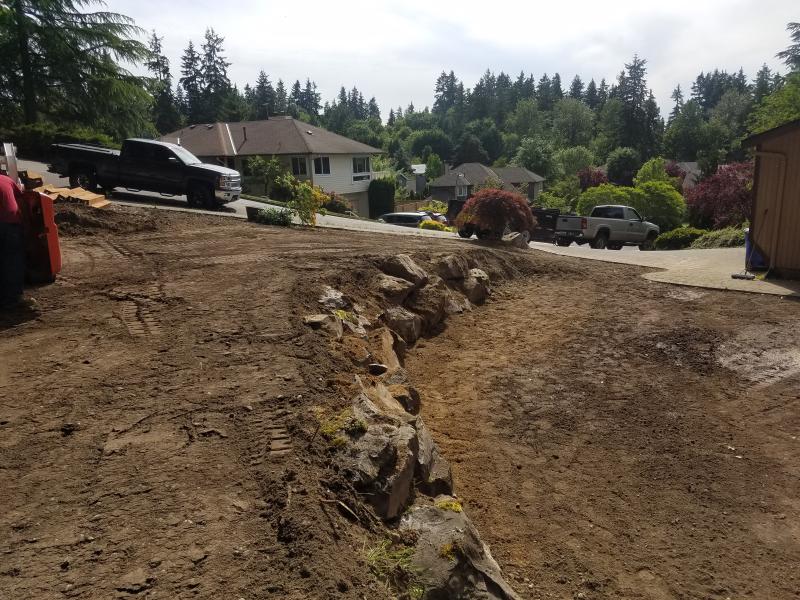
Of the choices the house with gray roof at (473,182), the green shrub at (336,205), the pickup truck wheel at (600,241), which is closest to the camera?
the pickup truck wheel at (600,241)

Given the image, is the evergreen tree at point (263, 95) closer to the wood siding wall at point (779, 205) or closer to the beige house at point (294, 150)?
the beige house at point (294, 150)

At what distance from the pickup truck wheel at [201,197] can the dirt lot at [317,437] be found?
6.32m

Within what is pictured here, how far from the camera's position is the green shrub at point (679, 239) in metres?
26.2

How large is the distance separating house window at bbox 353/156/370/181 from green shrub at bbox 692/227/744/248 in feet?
84.7

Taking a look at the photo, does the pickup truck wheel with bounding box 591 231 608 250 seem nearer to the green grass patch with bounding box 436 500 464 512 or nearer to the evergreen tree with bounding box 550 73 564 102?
the green grass patch with bounding box 436 500 464 512

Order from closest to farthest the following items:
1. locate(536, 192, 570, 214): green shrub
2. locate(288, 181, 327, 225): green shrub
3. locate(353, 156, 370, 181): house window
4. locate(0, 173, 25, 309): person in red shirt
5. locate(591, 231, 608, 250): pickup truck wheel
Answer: locate(0, 173, 25, 309): person in red shirt
locate(288, 181, 327, 225): green shrub
locate(591, 231, 608, 250): pickup truck wheel
locate(353, 156, 370, 181): house window
locate(536, 192, 570, 214): green shrub

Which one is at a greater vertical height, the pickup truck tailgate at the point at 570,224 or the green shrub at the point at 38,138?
the green shrub at the point at 38,138

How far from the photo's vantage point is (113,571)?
10.0 ft

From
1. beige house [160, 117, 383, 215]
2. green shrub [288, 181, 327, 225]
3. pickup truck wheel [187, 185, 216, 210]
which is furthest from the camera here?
beige house [160, 117, 383, 215]

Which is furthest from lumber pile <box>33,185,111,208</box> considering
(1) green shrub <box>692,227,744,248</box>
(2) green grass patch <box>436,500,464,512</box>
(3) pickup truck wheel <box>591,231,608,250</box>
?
(1) green shrub <box>692,227,744,248</box>

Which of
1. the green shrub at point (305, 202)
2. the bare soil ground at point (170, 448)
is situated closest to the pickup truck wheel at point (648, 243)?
the green shrub at point (305, 202)

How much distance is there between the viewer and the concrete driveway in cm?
1217

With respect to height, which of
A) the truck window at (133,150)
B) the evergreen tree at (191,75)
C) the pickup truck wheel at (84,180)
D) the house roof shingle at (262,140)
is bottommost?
the pickup truck wheel at (84,180)

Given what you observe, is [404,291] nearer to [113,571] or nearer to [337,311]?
[337,311]
